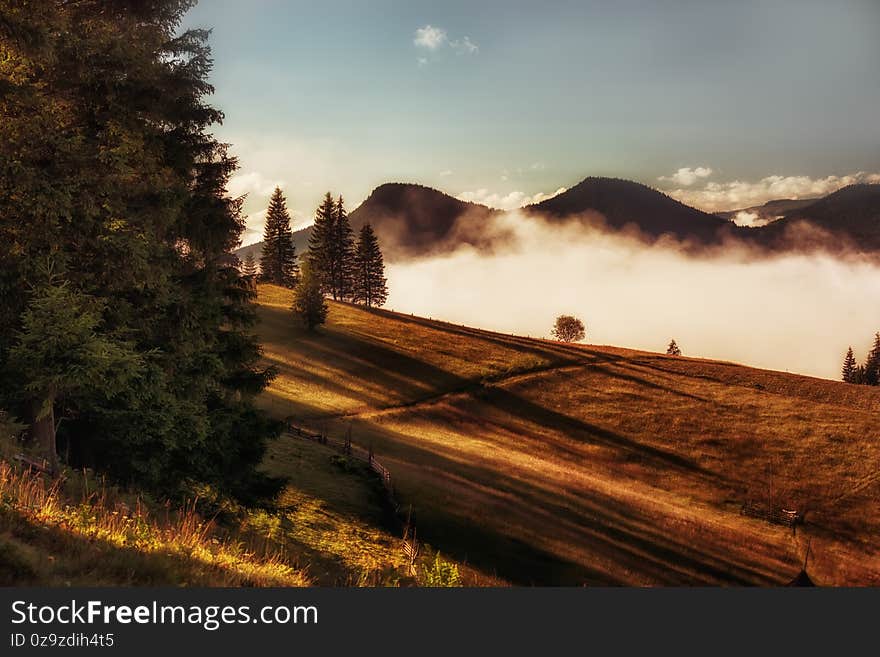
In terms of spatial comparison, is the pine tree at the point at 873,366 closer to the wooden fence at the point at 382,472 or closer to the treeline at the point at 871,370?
the treeline at the point at 871,370

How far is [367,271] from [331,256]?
24.7ft

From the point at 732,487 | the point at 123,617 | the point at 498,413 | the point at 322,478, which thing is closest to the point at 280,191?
the point at 498,413

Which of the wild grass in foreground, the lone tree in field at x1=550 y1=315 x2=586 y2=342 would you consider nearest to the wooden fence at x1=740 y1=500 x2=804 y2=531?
the wild grass in foreground

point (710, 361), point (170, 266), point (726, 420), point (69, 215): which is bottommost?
point (726, 420)

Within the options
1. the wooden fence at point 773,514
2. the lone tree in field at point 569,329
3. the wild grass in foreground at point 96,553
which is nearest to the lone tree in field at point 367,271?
the lone tree in field at point 569,329

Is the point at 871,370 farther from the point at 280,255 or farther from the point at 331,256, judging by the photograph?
the point at 280,255

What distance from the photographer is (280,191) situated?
289 ft

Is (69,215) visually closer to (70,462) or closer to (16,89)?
(16,89)

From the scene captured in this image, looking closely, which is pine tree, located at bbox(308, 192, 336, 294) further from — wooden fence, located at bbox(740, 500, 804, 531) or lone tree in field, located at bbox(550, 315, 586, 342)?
wooden fence, located at bbox(740, 500, 804, 531)

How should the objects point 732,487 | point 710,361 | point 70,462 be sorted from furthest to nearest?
1. point 710,361
2. point 732,487
3. point 70,462

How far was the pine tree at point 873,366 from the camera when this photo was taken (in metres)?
99.6

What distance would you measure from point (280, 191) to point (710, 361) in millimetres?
80920

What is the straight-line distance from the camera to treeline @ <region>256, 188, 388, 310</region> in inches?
3452

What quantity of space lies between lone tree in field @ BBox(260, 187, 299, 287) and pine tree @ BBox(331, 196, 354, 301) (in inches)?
309
